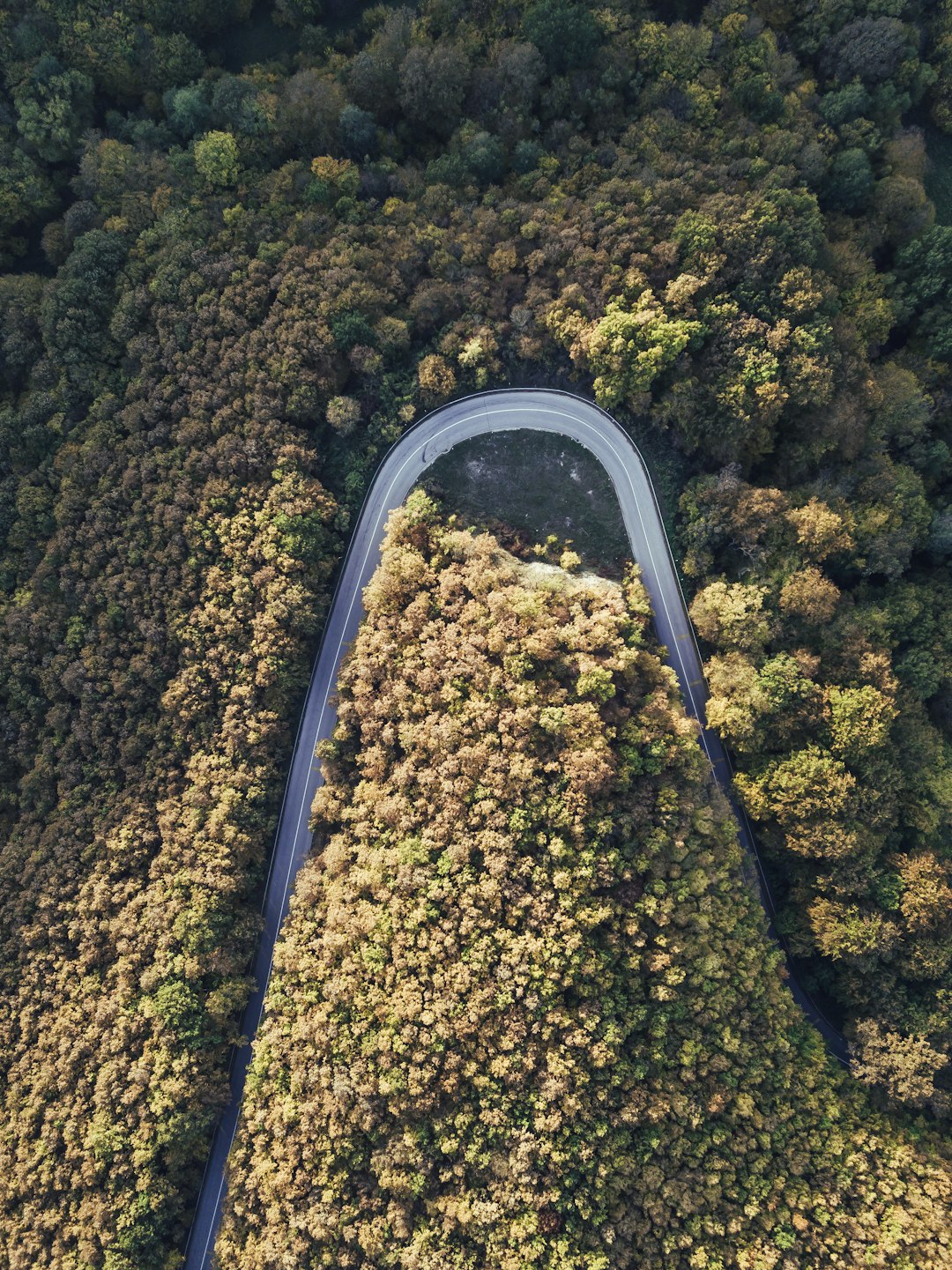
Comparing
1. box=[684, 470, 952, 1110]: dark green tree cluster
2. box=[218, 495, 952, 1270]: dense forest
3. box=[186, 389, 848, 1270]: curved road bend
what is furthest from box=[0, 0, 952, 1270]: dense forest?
box=[218, 495, 952, 1270]: dense forest

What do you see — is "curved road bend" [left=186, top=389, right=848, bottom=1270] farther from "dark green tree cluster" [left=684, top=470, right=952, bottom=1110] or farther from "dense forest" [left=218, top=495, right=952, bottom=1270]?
"dense forest" [left=218, top=495, right=952, bottom=1270]

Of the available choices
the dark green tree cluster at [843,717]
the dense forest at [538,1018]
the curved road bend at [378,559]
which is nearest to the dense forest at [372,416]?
the dark green tree cluster at [843,717]

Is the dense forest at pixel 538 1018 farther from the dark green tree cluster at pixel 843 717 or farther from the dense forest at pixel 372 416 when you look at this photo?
the dense forest at pixel 372 416

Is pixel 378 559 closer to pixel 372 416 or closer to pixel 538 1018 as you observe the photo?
pixel 372 416

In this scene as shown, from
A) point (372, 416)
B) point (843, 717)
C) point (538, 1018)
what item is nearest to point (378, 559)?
point (372, 416)

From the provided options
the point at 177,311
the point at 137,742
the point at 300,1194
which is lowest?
the point at 300,1194

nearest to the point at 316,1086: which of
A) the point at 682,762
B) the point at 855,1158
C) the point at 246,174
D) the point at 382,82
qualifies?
the point at 682,762

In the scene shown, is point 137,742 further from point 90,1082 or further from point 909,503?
Answer: point 909,503
